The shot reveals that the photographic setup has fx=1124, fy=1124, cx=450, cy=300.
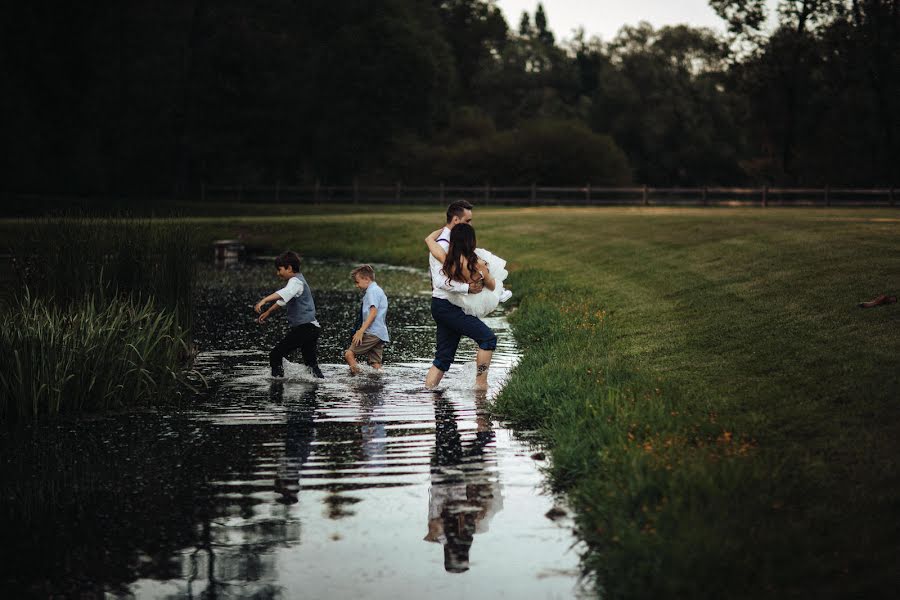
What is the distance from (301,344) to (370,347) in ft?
2.64

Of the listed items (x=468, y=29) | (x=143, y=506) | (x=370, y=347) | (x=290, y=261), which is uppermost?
(x=468, y=29)

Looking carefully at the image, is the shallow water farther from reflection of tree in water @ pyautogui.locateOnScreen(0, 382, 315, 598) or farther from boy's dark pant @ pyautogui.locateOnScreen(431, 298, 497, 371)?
boy's dark pant @ pyautogui.locateOnScreen(431, 298, 497, 371)

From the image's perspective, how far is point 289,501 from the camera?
7.51m

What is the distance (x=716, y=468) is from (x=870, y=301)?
6208 millimetres

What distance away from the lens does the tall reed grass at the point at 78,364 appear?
1036 centimetres

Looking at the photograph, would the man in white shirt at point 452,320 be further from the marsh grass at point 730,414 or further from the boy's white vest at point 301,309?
the boy's white vest at point 301,309

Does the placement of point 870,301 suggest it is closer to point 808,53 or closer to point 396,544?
point 396,544

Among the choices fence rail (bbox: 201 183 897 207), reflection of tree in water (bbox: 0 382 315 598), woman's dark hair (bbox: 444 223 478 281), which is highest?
fence rail (bbox: 201 183 897 207)

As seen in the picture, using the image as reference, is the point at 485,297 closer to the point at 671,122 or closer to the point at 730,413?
the point at 730,413

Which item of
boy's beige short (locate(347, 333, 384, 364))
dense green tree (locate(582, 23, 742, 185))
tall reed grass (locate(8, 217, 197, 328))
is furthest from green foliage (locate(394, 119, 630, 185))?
boy's beige short (locate(347, 333, 384, 364))

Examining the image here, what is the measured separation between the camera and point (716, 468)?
269 inches

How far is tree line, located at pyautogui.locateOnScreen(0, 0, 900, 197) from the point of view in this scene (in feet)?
194

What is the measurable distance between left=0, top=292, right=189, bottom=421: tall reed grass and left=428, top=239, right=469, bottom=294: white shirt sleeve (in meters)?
2.90

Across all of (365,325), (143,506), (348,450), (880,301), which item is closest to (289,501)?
(143,506)
